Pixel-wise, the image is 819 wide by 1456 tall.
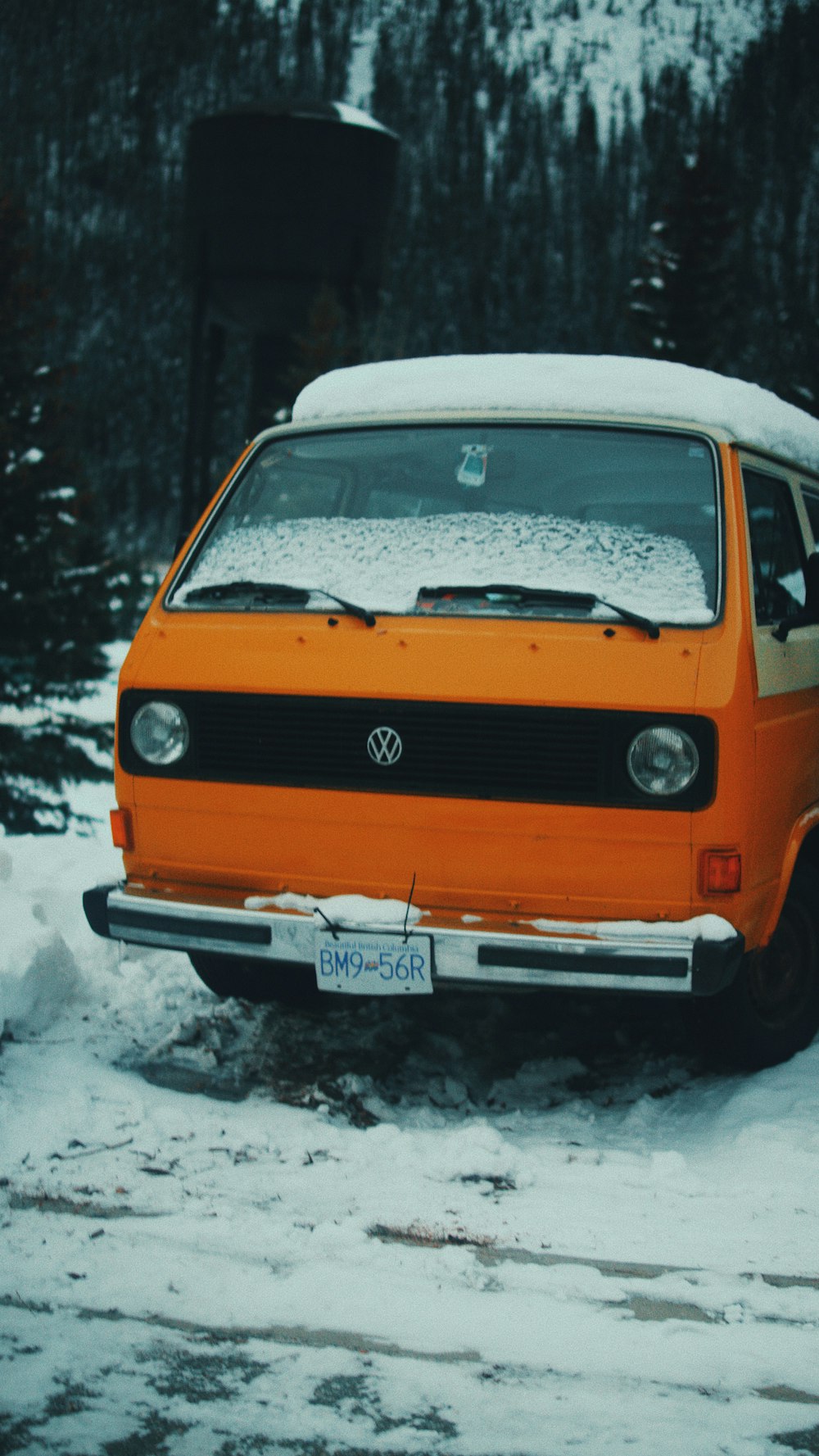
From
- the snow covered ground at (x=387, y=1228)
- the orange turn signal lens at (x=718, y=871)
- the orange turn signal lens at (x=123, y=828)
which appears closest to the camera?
the snow covered ground at (x=387, y=1228)

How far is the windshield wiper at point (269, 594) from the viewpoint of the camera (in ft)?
13.9

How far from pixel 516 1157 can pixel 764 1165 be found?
681mm

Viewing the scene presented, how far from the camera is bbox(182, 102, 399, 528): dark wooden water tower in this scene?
2289cm

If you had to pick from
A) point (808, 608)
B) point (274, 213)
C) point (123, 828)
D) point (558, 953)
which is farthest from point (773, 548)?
point (274, 213)

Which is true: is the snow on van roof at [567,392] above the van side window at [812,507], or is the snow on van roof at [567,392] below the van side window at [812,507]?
above

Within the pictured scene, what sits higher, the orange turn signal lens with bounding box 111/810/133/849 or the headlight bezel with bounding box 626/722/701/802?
the headlight bezel with bounding box 626/722/701/802

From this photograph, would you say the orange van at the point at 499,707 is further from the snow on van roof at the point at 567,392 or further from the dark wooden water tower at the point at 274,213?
the dark wooden water tower at the point at 274,213

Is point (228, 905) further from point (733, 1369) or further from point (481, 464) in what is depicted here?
point (733, 1369)

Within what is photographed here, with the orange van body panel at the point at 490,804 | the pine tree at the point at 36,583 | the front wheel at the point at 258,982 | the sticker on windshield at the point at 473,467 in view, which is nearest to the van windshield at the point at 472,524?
the sticker on windshield at the point at 473,467

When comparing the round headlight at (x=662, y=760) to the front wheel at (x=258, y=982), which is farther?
the front wheel at (x=258, y=982)

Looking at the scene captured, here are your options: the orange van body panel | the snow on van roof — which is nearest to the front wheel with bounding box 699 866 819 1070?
the orange van body panel

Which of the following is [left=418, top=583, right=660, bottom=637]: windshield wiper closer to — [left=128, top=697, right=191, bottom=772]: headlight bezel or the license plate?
[left=128, top=697, right=191, bottom=772]: headlight bezel

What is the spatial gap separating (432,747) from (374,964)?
0.64 m

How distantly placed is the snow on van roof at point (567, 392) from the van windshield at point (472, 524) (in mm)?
100
